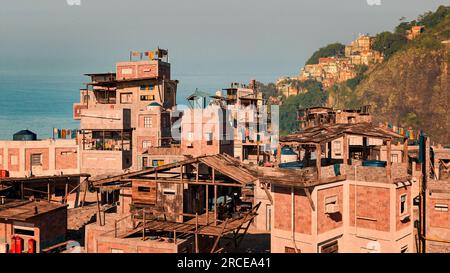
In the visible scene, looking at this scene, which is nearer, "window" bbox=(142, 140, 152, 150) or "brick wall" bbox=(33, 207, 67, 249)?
"brick wall" bbox=(33, 207, 67, 249)

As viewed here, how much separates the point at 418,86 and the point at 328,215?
472 feet

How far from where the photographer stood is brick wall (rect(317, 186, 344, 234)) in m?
27.4

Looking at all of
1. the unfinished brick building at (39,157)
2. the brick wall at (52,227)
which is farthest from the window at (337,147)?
the brick wall at (52,227)

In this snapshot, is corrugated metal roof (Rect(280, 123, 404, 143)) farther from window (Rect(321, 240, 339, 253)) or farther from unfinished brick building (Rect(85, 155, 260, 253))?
window (Rect(321, 240, 339, 253))

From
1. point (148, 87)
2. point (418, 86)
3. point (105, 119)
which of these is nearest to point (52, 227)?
point (105, 119)

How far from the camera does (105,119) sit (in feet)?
199

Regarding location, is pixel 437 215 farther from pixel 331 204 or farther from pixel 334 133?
pixel 334 133

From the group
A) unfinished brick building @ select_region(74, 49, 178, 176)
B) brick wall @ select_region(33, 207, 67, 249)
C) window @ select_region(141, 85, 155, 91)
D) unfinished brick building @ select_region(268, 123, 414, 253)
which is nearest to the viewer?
unfinished brick building @ select_region(268, 123, 414, 253)

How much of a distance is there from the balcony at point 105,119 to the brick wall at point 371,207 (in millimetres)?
37981

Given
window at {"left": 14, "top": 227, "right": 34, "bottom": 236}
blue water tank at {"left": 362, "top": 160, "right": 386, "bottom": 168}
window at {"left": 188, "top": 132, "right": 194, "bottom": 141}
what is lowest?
window at {"left": 14, "top": 227, "right": 34, "bottom": 236}

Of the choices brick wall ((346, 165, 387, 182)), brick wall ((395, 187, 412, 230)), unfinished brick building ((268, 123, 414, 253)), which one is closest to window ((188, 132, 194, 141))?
unfinished brick building ((268, 123, 414, 253))

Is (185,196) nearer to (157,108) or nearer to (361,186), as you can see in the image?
(361,186)

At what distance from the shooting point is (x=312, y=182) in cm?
2675
